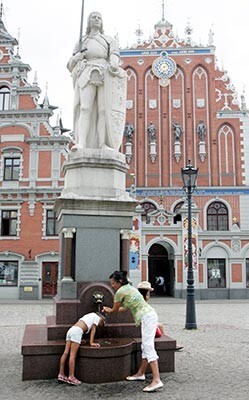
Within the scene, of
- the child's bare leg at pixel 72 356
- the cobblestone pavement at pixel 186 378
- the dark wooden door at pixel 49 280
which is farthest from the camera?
the dark wooden door at pixel 49 280

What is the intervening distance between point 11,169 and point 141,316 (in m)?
20.1

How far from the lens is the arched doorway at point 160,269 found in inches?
1008

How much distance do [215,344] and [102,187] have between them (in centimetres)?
416

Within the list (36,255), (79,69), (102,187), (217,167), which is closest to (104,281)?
(102,187)

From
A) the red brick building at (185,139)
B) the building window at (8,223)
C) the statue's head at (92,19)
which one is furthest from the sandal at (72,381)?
the red brick building at (185,139)

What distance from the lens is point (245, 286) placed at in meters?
24.0

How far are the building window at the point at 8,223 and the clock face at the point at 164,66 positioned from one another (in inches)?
492

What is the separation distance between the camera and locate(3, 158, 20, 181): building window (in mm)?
24094

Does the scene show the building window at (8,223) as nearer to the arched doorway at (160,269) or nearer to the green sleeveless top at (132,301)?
the arched doorway at (160,269)

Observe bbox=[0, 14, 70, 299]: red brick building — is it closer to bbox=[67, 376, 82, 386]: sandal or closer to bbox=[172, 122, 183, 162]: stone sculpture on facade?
bbox=[172, 122, 183, 162]: stone sculpture on facade

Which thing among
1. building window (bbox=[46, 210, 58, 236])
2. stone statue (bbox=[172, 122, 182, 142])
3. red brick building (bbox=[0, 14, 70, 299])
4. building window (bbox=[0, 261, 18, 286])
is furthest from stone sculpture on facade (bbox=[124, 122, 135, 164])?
building window (bbox=[0, 261, 18, 286])

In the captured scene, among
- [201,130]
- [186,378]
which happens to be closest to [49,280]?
[201,130]

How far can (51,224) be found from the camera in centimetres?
2359

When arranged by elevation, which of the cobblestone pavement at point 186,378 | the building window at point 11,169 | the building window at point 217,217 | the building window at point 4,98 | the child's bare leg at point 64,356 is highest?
the building window at point 4,98
